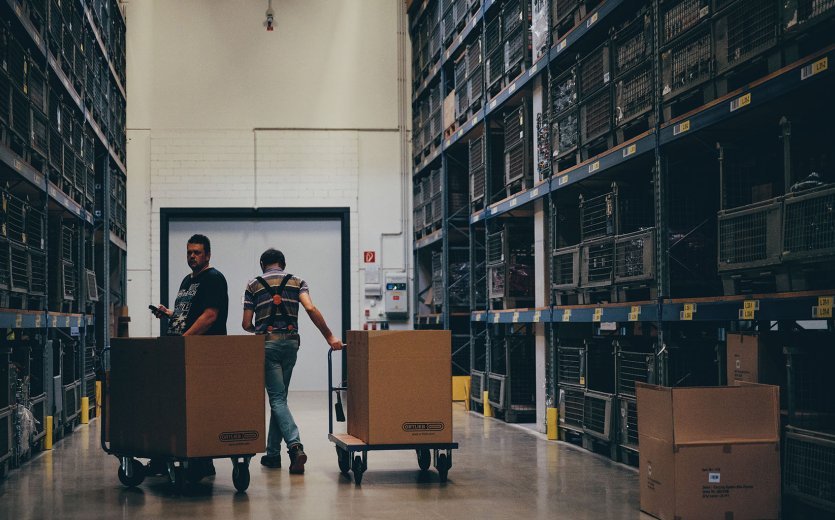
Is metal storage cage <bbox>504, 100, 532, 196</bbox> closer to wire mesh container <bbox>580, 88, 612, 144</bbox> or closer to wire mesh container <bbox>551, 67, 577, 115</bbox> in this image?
wire mesh container <bbox>551, 67, 577, 115</bbox>

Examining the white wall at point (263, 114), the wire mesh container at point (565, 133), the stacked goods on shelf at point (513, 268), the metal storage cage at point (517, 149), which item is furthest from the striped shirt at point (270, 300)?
the white wall at point (263, 114)

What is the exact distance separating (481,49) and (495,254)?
9.04 ft

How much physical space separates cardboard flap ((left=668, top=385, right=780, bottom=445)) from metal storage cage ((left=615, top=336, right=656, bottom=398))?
1969 mm

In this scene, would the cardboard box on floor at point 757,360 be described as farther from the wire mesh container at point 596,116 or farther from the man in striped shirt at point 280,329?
the man in striped shirt at point 280,329

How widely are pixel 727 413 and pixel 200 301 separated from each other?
372cm

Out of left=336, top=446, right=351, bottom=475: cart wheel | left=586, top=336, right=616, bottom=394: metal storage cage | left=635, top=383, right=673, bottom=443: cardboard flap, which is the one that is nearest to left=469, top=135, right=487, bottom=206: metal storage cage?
left=586, top=336, right=616, bottom=394: metal storage cage

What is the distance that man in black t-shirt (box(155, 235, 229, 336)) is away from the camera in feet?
22.5

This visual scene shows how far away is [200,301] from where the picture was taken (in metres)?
6.88

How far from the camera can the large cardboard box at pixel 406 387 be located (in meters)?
6.72

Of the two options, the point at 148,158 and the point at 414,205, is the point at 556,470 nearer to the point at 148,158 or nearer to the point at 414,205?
the point at 414,205

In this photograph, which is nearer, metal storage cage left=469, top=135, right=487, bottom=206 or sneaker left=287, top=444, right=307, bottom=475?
sneaker left=287, top=444, right=307, bottom=475

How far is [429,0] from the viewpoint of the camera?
52.7 feet

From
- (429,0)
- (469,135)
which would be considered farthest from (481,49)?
(429,0)

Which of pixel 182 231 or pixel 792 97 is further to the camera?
pixel 182 231
